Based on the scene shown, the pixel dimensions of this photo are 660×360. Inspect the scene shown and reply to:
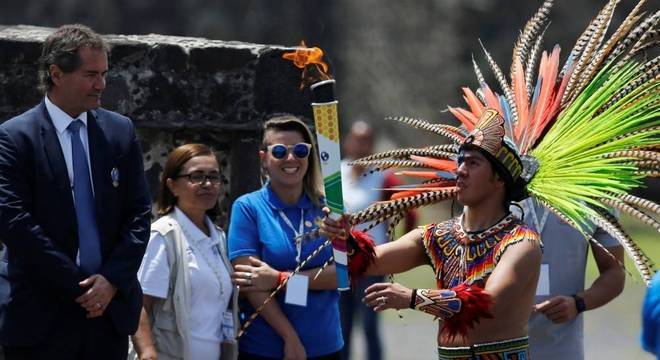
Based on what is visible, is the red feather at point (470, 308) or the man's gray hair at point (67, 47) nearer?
the red feather at point (470, 308)

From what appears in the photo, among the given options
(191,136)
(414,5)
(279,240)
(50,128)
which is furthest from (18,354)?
Answer: (414,5)

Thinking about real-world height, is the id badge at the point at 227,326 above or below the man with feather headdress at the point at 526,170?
below

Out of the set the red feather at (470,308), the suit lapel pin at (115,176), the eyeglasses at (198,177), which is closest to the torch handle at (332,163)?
the red feather at (470,308)

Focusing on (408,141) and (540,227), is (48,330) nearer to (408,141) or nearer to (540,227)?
(540,227)

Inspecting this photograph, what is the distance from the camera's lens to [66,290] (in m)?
4.74

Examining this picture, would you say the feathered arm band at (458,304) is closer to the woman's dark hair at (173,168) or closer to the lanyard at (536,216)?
the lanyard at (536,216)

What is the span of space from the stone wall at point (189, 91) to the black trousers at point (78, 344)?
131cm

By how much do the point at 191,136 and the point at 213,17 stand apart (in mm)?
13314

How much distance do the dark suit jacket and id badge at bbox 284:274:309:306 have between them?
657 millimetres

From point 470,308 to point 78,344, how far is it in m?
1.42

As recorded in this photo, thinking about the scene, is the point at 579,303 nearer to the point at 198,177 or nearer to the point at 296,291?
the point at 296,291

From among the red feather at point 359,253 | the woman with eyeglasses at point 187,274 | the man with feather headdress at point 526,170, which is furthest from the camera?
the woman with eyeglasses at point 187,274

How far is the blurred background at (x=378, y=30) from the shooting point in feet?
60.2

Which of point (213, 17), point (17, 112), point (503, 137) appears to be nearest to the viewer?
point (503, 137)
